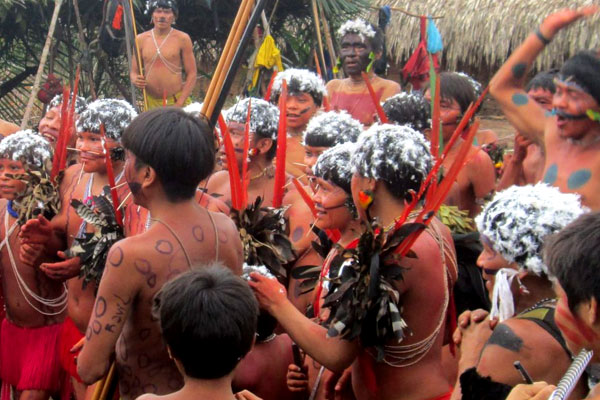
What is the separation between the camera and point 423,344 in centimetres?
303

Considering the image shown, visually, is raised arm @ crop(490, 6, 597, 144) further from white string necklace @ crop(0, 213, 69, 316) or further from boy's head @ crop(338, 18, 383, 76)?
boy's head @ crop(338, 18, 383, 76)

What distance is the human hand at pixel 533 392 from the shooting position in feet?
6.42

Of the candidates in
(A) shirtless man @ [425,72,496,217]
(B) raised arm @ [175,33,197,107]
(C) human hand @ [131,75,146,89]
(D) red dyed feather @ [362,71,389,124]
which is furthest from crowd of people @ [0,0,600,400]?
(B) raised arm @ [175,33,197,107]

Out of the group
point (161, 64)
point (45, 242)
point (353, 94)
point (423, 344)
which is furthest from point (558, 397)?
point (161, 64)

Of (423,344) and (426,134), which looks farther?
(426,134)

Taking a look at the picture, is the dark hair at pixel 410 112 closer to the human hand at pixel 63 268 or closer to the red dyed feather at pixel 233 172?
the red dyed feather at pixel 233 172

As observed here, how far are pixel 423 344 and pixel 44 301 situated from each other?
104 inches

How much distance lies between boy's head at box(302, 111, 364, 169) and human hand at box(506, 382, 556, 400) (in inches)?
112

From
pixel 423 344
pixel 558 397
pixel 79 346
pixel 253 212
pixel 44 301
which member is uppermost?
pixel 558 397

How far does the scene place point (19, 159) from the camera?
4.77 meters

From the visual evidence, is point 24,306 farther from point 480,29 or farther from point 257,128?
point 480,29

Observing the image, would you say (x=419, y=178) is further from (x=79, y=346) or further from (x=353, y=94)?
(x=353, y=94)

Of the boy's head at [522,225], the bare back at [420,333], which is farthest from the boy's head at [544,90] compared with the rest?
the boy's head at [522,225]

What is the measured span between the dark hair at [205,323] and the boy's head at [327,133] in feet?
7.97
